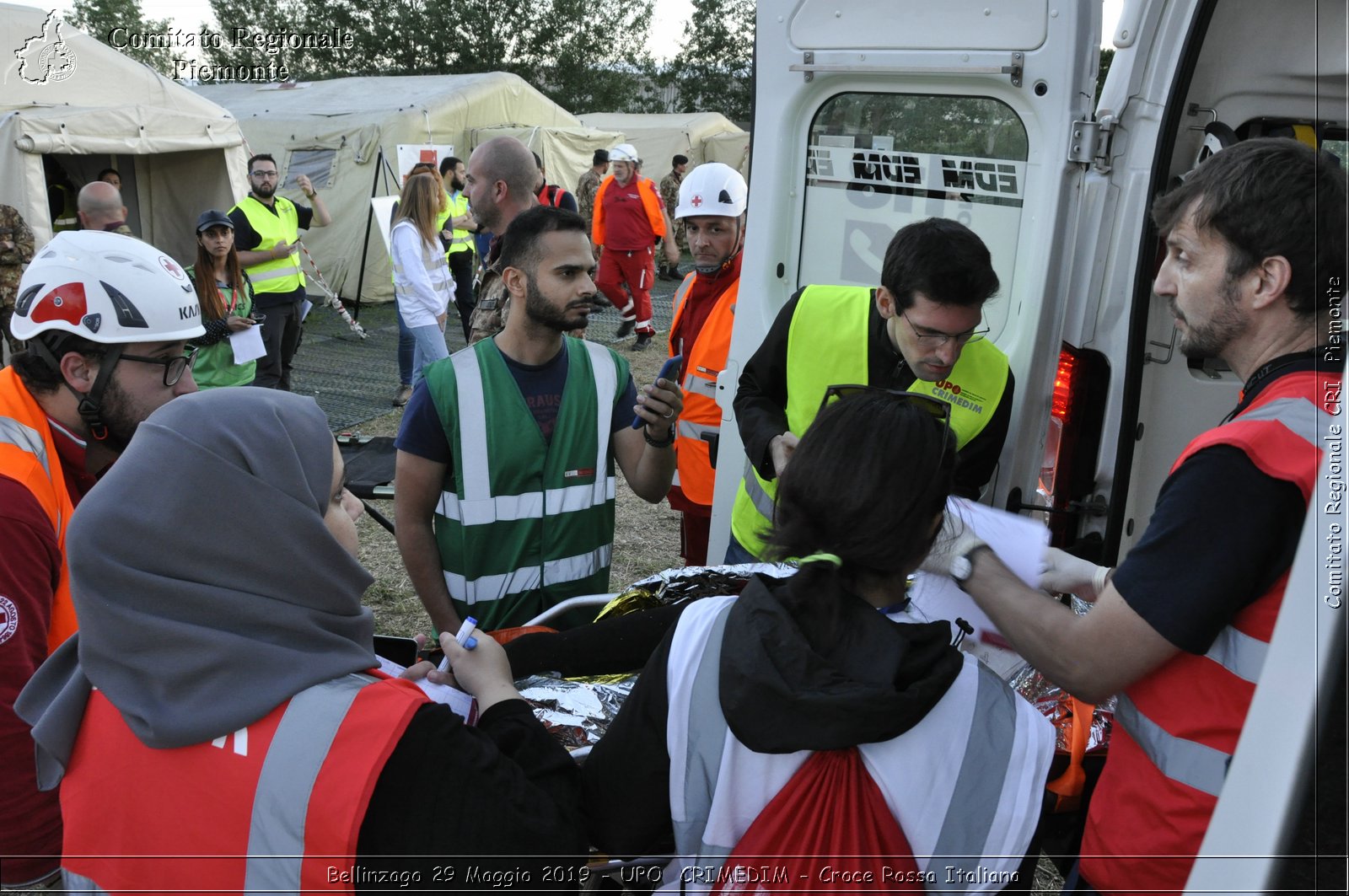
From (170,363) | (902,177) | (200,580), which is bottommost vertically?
(200,580)

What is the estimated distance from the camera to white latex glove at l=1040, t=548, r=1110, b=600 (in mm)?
1897

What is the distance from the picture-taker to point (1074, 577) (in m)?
1.91

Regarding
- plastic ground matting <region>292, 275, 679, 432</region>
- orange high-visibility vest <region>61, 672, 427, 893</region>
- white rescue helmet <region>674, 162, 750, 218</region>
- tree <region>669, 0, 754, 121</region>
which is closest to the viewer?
orange high-visibility vest <region>61, 672, 427, 893</region>

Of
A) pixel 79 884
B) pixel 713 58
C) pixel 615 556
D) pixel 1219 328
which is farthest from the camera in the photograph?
pixel 713 58

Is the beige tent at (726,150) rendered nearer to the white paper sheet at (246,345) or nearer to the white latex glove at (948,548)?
the white paper sheet at (246,345)

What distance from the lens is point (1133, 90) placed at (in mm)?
2777

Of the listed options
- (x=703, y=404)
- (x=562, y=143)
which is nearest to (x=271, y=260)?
(x=703, y=404)

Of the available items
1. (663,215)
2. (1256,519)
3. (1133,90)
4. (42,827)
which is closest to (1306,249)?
(1256,519)

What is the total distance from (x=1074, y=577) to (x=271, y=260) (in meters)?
7.31

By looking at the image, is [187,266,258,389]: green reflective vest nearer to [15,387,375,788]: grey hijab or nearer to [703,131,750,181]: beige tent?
[15,387,375,788]: grey hijab

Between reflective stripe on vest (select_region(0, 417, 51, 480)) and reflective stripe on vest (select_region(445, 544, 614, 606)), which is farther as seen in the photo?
reflective stripe on vest (select_region(445, 544, 614, 606))

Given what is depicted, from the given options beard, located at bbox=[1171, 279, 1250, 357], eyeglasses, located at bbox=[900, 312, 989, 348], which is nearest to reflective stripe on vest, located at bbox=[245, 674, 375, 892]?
beard, located at bbox=[1171, 279, 1250, 357]

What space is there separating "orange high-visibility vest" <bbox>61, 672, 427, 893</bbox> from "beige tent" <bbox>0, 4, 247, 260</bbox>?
31.4ft

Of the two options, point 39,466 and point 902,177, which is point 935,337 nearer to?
point 902,177
